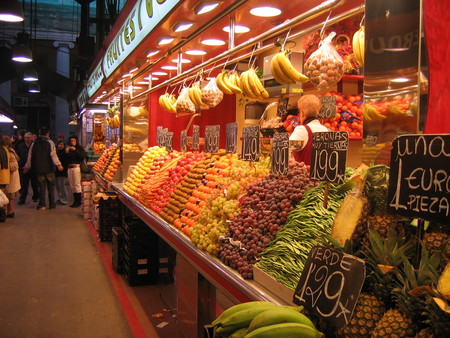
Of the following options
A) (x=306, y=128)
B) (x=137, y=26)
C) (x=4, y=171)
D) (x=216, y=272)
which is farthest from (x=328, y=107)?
(x=4, y=171)

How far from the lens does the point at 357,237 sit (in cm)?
180

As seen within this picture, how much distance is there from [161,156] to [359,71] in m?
3.23

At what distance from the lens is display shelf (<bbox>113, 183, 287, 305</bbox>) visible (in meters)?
2.30

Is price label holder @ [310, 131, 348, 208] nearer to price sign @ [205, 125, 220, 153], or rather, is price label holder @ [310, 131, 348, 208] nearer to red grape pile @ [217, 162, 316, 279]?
red grape pile @ [217, 162, 316, 279]

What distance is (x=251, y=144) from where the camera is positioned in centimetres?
369

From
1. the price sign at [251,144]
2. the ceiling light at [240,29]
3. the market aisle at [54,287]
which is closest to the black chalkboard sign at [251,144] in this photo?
the price sign at [251,144]

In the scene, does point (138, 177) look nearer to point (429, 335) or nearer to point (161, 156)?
point (161, 156)

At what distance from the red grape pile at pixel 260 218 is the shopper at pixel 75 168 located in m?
10.2

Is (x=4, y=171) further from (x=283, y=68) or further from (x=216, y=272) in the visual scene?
(x=216, y=272)

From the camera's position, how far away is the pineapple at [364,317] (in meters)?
1.51

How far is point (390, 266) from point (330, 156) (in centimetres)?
72

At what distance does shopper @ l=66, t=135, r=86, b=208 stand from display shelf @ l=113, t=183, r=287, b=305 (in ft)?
27.9

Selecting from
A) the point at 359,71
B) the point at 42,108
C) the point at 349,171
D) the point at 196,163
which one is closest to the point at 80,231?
the point at 196,163

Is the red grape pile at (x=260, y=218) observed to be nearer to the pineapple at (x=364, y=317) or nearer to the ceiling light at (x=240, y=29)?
the pineapple at (x=364, y=317)
